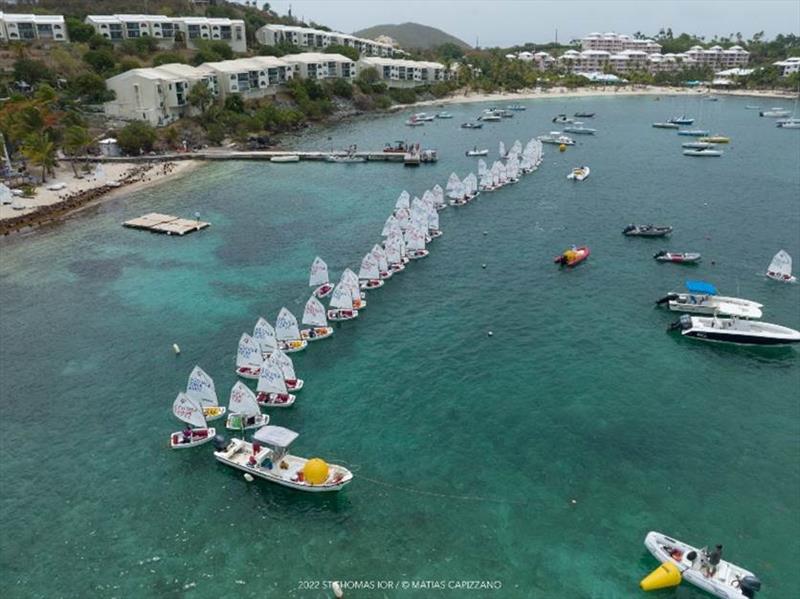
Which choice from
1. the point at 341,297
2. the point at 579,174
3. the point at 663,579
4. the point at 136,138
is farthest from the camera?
the point at 136,138

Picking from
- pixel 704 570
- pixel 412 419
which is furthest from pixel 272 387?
pixel 704 570

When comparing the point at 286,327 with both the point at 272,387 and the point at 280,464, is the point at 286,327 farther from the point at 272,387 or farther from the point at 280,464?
the point at 280,464

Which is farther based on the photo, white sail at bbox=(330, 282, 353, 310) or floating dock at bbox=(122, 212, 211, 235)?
floating dock at bbox=(122, 212, 211, 235)

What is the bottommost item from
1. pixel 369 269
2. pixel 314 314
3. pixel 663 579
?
pixel 663 579

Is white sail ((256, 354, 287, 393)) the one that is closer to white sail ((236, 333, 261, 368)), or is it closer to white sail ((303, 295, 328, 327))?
white sail ((236, 333, 261, 368))

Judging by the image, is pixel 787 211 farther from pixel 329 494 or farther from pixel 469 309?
pixel 329 494

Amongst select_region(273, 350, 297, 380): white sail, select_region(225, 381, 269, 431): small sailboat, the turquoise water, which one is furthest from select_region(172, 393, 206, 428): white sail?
select_region(273, 350, 297, 380): white sail
